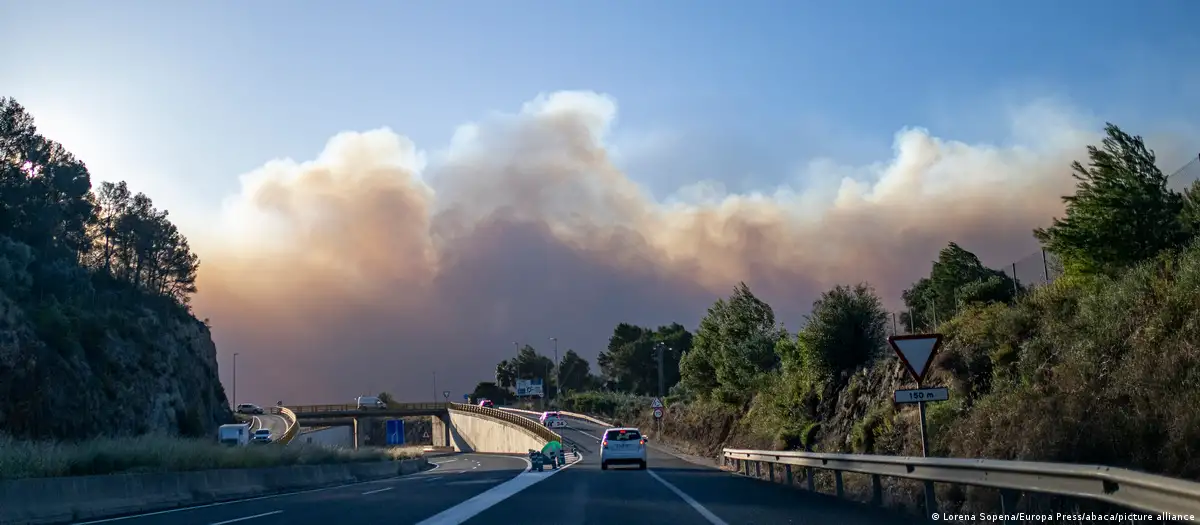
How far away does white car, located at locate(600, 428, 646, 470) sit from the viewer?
36031 millimetres

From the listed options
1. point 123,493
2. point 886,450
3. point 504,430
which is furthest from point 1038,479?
point 504,430

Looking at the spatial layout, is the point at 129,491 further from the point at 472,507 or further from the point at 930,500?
the point at 930,500

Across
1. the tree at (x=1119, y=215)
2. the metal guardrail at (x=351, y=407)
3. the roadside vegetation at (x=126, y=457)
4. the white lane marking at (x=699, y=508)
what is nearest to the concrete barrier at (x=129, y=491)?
the roadside vegetation at (x=126, y=457)

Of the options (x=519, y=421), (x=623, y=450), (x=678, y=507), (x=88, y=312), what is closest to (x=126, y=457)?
(x=678, y=507)

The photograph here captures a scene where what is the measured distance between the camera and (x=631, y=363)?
158875 mm

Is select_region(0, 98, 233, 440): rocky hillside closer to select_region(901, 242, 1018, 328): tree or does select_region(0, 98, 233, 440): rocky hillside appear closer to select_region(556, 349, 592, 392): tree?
select_region(901, 242, 1018, 328): tree

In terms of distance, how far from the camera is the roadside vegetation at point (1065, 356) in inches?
525

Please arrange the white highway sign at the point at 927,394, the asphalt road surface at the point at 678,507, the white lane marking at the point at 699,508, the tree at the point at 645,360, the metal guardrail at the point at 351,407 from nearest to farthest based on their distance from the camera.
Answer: the white lane marking at the point at 699,508 < the asphalt road surface at the point at 678,507 < the white highway sign at the point at 927,394 < the metal guardrail at the point at 351,407 < the tree at the point at 645,360

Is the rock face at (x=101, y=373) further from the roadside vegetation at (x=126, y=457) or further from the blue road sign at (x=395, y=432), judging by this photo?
the roadside vegetation at (x=126, y=457)

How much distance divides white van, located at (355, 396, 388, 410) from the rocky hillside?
59.3 feet

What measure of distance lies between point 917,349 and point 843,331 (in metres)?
18.4

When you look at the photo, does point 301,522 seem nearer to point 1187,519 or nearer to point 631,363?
point 1187,519

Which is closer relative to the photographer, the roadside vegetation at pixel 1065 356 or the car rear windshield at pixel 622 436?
the roadside vegetation at pixel 1065 356

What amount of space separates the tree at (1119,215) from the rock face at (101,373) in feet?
147
